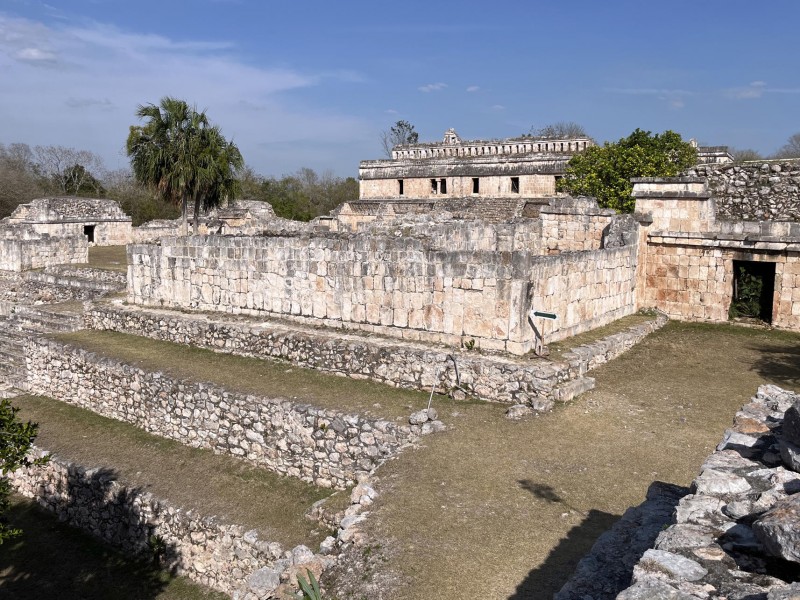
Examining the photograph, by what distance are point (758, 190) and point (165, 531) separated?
545 inches

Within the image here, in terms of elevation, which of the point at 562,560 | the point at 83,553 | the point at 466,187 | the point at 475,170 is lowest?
the point at 83,553

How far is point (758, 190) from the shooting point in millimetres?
14984

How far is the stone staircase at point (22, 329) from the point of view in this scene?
14.8 metres

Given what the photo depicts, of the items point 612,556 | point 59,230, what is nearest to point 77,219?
point 59,230

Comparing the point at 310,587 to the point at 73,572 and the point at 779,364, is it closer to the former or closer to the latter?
the point at 73,572

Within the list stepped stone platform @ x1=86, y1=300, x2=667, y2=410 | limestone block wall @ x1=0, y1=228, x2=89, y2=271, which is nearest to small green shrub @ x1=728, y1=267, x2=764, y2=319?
stepped stone platform @ x1=86, y1=300, x2=667, y2=410

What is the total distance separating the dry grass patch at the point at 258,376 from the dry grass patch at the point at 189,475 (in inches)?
45.7

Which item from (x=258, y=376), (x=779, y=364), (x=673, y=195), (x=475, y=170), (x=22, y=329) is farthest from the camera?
(x=475, y=170)

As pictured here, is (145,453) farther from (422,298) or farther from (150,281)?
(150,281)

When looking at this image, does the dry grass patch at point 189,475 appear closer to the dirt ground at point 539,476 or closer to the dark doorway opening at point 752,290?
the dirt ground at point 539,476

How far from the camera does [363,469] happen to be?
345 inches

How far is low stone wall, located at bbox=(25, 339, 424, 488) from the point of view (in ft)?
29.3

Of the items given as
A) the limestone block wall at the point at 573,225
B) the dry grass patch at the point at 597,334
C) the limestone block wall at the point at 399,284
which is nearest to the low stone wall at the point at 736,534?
the limestone block wall at the point at 399,284

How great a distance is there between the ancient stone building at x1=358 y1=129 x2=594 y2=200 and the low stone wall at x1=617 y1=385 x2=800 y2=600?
23.8 metres
